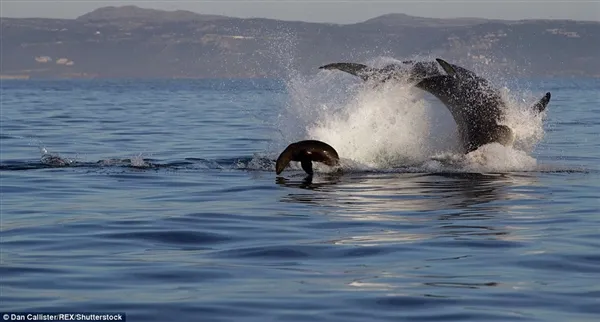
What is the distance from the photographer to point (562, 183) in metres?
20.1

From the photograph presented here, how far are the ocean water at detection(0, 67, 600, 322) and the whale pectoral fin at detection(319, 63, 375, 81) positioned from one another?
1.11 m

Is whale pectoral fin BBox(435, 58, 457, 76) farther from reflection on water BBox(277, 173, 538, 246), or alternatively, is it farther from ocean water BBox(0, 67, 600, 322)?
reflection on water BBox(277, 173, 538, 246)

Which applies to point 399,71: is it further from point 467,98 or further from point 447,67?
point 447,67

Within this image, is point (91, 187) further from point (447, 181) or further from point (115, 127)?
point (115, 127)

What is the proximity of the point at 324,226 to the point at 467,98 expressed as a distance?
8.01 meters

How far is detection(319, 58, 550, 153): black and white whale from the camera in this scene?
22.5 metres

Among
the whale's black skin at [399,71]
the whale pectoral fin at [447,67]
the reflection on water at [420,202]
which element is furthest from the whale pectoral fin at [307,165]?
the whale pectoral fin at [447,67]

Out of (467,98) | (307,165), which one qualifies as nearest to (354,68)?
(467,98)

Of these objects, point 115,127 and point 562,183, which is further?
point 115,127

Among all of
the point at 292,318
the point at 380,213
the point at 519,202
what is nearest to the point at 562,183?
the point at 519,202

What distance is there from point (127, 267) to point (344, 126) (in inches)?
500

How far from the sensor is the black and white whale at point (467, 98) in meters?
22.5

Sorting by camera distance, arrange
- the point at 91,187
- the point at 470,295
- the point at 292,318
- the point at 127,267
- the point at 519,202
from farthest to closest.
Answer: the point at 91,187 < the point at 519,202 < the point at 127,267 < the point at 470,295 < the point at 292,318

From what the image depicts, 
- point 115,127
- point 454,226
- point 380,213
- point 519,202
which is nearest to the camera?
point 454,226
